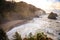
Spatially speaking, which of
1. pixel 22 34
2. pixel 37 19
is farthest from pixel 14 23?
pixel 37 19

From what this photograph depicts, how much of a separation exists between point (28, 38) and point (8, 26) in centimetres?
29

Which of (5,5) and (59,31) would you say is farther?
(5,5)

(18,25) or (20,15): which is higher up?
(20,15)

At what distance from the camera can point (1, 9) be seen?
185cm

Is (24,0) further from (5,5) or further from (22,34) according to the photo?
(22,34)

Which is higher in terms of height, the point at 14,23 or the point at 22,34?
the point at 14,23

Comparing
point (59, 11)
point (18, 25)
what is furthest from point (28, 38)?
point (59, 11)

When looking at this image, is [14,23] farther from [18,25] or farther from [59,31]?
[59,31]

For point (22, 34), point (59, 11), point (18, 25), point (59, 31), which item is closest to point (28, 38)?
point (22, 34)

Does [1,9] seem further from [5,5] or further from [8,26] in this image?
[8,26]

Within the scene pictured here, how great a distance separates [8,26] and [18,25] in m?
0.12

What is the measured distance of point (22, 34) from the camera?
1.79m

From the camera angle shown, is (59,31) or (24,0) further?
(24,0)

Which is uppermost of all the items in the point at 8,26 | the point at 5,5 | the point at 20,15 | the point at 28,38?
the point at 5,5
